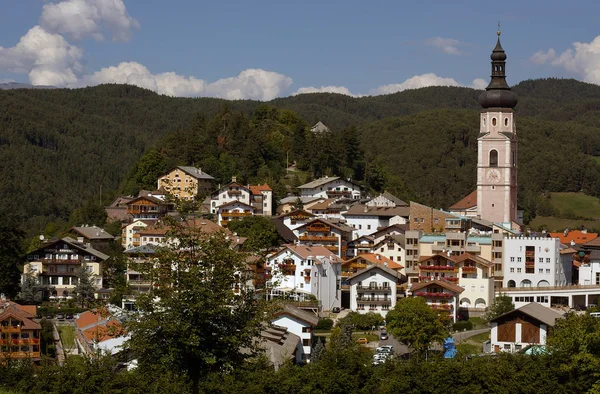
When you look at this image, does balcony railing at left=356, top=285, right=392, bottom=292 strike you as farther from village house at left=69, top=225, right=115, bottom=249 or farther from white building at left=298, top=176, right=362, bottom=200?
white building at left=298, top=176, right=362, bottom=200

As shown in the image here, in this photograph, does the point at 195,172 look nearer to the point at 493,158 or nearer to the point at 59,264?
the point at 59,264

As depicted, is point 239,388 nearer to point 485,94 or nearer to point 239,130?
point 485,94

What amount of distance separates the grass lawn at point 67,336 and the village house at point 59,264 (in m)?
10.9

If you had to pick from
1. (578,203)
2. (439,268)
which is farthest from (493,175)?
(578,203)

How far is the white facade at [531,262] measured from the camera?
188 feet

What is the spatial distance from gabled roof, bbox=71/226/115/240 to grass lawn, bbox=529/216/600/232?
5080 cm

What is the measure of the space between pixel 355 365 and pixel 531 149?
11984 cm

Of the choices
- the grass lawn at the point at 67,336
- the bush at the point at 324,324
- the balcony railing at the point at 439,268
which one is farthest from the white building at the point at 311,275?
the grass lawn at the point at 67,336

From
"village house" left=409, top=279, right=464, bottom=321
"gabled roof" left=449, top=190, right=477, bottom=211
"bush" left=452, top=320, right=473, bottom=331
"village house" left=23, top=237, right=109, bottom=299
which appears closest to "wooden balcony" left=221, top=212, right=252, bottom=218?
"village house" left=23, top=237, right=109, bottom=299

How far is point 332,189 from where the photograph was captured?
3199 inches

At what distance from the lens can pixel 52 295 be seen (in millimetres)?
60656

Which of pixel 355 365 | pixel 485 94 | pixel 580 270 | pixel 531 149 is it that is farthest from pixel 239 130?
pixel 531 149

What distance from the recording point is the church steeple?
7200 cm

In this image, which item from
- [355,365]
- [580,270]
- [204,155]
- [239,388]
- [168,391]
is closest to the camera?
[168,391]
